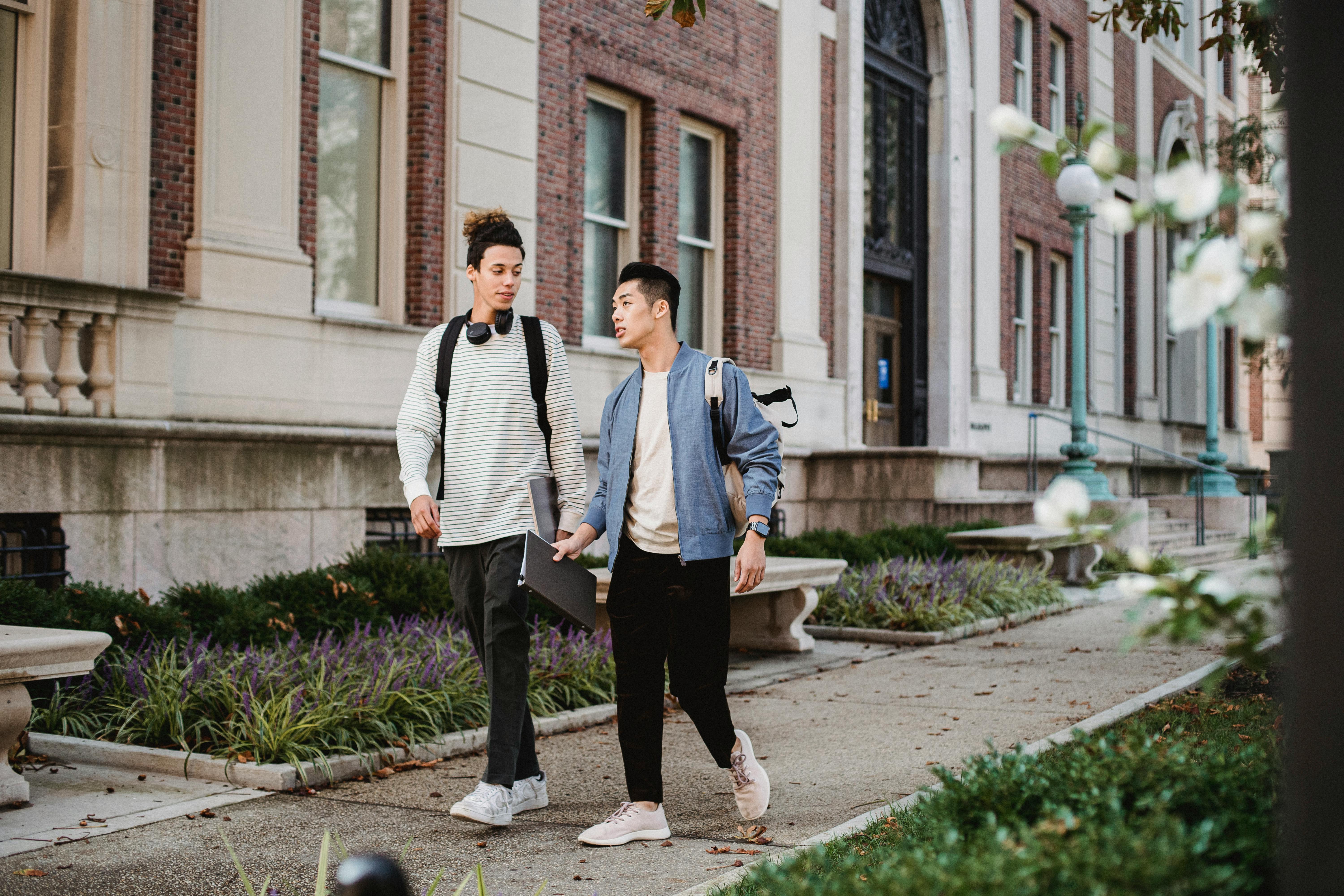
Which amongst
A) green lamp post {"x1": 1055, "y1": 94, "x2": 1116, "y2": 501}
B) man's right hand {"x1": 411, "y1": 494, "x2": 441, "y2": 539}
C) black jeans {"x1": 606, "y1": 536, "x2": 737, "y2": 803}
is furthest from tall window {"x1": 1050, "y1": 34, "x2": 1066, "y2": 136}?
man's right hand {"x1": 411, "y1": 494, "x2": 441, "y2": 539}

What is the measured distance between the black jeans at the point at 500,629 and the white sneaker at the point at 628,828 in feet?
1.52

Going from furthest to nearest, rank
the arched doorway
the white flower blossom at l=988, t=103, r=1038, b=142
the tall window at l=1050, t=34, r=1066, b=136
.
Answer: the tall window at l=1050, t=34, r=1066, b=136 < the arched doorway < the white flower blossom at l=988, t=103, r=1038, b=142

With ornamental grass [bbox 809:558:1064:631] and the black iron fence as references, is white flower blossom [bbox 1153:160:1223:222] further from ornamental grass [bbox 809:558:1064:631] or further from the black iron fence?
ornamental grass [bbox 809:558:1064:631]

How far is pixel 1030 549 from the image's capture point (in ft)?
47.0

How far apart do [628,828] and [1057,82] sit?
74.5 ft

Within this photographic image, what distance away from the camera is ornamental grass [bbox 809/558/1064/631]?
11219mm

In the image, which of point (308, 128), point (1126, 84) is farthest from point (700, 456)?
point (1126, 84)

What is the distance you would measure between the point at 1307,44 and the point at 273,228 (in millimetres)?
9943

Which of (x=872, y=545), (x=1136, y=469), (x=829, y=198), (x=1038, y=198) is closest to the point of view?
(x=872, y=545)

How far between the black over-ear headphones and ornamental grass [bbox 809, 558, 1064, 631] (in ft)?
21.8

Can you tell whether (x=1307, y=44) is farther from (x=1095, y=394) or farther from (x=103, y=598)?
(x=1095, y=394)

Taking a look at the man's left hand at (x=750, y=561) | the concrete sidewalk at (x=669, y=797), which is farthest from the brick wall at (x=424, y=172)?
the man's left hand at (x=750, y=561)

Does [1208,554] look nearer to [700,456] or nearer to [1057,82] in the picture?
[1057,82]

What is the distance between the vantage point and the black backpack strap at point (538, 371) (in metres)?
5.33
